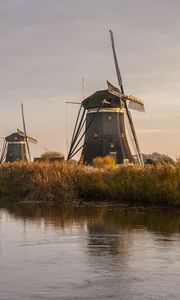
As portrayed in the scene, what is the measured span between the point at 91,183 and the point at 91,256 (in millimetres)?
13587

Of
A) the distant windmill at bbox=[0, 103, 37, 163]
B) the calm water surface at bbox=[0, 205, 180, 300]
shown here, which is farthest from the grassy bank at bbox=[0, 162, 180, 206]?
the distant windmill at bbox=[0, 103, 37, 163]

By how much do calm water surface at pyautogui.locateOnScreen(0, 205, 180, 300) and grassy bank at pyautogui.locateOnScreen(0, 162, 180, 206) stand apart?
2522mm

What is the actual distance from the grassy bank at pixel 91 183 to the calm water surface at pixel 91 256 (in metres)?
2.52

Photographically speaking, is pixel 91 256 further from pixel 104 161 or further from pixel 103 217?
pixel 104 161

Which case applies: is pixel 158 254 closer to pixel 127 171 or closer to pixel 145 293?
pixel 145 293

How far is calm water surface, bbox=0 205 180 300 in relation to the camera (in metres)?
8.80

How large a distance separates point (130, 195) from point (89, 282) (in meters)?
14.0

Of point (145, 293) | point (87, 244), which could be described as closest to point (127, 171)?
point (87, 244)

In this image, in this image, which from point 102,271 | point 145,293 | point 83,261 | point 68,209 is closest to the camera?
point 145,293

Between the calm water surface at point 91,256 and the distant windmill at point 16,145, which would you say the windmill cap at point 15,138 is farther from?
the calm water surface at point 91,256

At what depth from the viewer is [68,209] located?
21609mm

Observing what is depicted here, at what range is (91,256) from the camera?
11.5 metres

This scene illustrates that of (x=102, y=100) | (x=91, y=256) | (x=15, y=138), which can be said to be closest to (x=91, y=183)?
(x=102, y=100)

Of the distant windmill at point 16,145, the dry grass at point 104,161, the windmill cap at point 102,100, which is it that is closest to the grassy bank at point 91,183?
the dry grass at point 104,161
